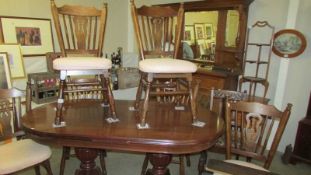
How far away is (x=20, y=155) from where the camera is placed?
180 cm

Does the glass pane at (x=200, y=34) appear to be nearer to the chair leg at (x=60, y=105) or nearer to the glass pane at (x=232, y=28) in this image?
the glass pane at (x=232, y=28)

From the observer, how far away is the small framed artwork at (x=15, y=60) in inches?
113

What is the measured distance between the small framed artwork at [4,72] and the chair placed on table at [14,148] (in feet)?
2.56

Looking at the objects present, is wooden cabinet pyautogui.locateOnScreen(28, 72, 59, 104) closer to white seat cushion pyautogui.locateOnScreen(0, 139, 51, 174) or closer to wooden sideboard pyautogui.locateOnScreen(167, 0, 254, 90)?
white seat cushion pyautogui.locateOnScreen(0, 139, 51, 174)

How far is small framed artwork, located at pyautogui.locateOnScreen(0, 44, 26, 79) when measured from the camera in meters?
2.87

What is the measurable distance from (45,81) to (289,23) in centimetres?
311

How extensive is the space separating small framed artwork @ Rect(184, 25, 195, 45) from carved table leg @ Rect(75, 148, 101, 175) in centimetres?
246

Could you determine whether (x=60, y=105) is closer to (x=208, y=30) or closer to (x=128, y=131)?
(x=128, y=131)

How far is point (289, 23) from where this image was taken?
295cm

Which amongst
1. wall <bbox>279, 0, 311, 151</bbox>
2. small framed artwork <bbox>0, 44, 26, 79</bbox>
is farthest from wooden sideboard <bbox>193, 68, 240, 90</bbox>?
small framed artwork <bbox>0, 44, 26, 79</bbox>

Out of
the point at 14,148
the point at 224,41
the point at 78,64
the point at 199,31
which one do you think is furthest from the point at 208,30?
the point at 14,148

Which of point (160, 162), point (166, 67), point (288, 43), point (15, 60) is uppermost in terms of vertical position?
point (288, 43)

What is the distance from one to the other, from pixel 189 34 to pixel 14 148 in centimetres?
287

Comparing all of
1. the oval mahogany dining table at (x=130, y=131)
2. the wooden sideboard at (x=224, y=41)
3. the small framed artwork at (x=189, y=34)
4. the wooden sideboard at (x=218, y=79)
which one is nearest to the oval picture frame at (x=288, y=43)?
the wooden sideboard at (x=224, y=41)
